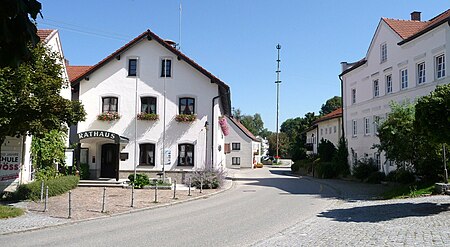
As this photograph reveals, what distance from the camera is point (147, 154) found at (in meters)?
27.6

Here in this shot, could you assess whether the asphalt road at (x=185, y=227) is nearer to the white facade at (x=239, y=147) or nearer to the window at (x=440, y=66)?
the window at (x=440, y=66)

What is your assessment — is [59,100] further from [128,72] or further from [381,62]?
[381,62]

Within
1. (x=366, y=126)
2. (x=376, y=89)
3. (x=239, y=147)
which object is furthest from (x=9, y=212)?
(x=239, y=147)

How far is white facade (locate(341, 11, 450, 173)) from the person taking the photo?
25.1m

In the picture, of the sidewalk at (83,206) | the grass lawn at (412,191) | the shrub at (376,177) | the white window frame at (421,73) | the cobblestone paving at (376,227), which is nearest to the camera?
the cobblestone paving at (376,227)

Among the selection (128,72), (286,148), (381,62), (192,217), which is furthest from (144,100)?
(286,148)

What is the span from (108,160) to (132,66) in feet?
21.1

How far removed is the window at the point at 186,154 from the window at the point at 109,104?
5.14 meters

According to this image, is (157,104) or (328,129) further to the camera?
(328,129)

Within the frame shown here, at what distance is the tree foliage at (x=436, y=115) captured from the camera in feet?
43.5

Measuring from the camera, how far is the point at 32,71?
15.4 meters

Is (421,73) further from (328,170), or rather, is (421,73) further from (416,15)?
(328,170)

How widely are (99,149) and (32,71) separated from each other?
1291 cm

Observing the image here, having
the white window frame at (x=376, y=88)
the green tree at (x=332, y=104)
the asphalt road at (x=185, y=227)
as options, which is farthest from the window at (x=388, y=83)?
the green tree at (x=332, y=104)
